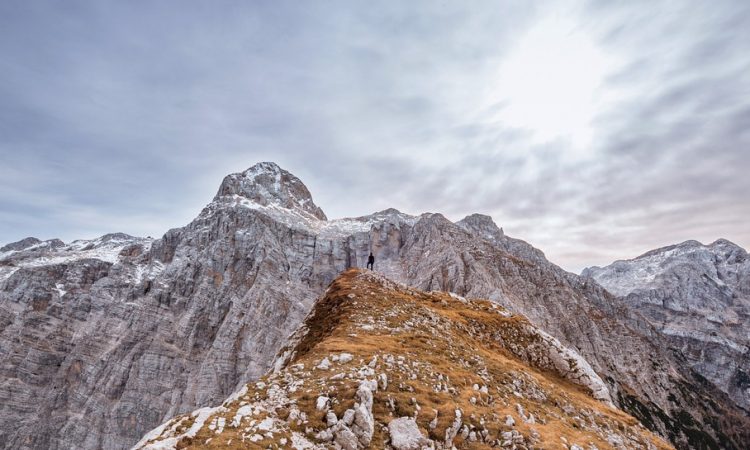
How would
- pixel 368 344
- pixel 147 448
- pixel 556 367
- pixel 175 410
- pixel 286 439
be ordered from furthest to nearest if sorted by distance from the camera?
pixel 175 410 → pixel 556 367 → pixel 368 344 → pixel 286 439 → pixel 147 448

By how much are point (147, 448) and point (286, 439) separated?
460cm

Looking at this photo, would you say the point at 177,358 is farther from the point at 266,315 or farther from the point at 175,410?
the point at 266,315

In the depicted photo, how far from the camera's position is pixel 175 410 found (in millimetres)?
173750

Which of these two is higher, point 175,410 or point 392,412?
point 392,412

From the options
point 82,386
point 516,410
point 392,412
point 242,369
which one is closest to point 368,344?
point 392,412

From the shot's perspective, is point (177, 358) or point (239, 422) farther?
point (177, 358)

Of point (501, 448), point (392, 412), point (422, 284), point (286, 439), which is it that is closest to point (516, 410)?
point (501, 448)

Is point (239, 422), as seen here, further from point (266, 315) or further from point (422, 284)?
point (266, 315)

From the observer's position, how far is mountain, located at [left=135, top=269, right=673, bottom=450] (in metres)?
16.7

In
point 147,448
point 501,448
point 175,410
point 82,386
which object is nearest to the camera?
point 147,448

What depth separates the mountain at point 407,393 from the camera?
1670 cm

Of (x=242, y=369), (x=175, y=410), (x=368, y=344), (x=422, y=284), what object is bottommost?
(x=175, y=410)

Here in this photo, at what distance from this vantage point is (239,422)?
16031 millimetres

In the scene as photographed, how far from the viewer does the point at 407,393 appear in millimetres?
20734
